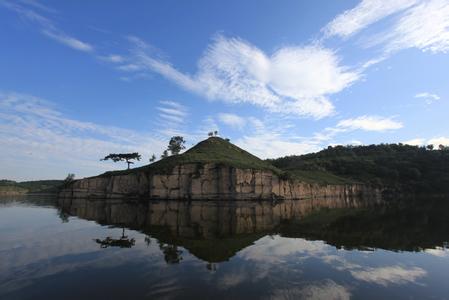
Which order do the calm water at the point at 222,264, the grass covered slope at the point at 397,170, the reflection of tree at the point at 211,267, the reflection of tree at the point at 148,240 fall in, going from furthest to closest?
the grass covered slope at the point at 397,170, the reflection of tree at the point at 148,240, the reflection of tree at the point at 211,267, the calm water at the point at 222,264

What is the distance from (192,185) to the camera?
93938mm

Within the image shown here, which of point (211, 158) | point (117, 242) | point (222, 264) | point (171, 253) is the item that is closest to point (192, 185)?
point (211, 158)

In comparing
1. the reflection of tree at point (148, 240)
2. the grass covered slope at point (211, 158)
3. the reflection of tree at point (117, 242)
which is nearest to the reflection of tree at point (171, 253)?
the reflection of tree at point (148, 240)

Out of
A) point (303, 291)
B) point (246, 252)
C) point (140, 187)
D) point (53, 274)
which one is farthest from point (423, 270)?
point (140, 187)

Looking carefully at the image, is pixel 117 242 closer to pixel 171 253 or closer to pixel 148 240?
pixel 148 240

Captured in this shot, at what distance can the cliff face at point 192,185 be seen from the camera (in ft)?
309

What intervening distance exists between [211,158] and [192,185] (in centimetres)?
1408

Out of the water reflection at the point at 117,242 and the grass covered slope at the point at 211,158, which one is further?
the grass covered slope at the point at 211,158

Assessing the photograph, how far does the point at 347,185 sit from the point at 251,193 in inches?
2122

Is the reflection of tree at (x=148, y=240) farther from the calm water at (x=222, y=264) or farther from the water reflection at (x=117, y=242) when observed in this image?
the water reflection at (x=117, y=242)

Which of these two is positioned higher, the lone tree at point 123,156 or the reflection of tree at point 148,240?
the lone tree at point 123,156

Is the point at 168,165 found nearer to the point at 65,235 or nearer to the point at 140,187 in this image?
the point at 140,187

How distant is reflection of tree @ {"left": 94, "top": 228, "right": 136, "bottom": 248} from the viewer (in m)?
23.4

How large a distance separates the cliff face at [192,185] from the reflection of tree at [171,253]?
70.3 m
